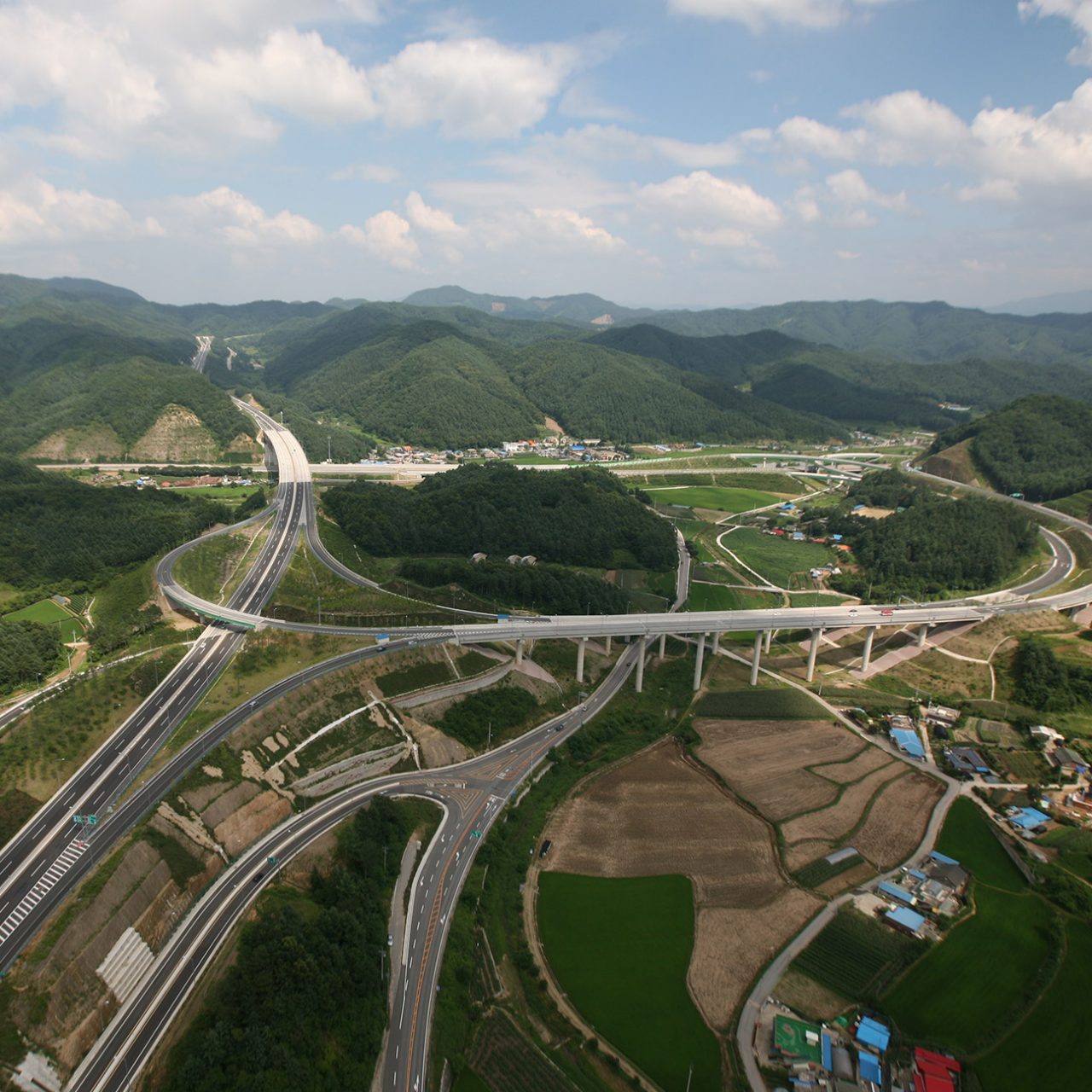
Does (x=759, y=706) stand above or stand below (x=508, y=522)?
below

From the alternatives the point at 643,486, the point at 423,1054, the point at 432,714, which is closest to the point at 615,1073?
the point at 423,1054

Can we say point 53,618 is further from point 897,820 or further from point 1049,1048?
point 1049,1048

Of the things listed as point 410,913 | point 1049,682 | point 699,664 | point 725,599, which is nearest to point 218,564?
point 410,913

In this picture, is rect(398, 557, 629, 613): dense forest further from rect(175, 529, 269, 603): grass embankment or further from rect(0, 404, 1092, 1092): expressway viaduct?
rect(175, 529, 269, 603): grass embankment

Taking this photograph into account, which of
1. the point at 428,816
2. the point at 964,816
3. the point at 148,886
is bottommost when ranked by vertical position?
the point at 964,816

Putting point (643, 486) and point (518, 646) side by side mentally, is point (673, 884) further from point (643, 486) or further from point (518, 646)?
point (643, 486)

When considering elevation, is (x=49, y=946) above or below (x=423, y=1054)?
above
